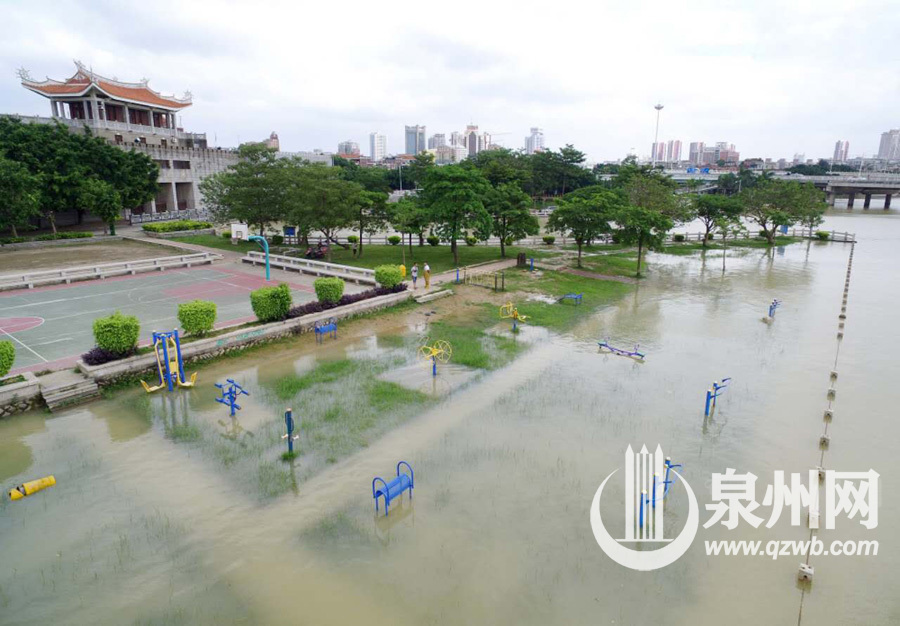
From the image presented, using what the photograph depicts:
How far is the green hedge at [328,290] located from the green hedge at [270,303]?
2175 mm

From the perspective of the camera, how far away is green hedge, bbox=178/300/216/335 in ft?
57.9

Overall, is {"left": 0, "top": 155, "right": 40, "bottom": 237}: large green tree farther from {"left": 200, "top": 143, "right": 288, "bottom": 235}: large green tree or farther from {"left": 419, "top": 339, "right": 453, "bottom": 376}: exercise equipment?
{"left": 419, "top": 339, "right": 453, "bottom": 376}: exercise equipment

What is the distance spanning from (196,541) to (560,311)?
1868cm

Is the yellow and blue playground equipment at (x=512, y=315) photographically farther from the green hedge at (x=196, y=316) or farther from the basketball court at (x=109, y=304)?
the green hedge at (x=196, y=316)

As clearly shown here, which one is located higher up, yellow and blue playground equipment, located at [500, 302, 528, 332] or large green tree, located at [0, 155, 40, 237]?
large green tree, located at [0, 155, 40, 237]

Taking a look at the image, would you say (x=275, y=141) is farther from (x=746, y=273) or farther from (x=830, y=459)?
(x=830, y=459)

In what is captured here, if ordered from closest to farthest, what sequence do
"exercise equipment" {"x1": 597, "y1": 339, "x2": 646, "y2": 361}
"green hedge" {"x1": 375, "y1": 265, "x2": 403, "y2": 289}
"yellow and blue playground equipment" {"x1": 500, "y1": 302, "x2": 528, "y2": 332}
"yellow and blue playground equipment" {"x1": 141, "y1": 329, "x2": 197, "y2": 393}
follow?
"yellow and blue playground equipment" {"x1": 141, "y1": 329, "x2": 197, "y2": 393}, "exercise equipment" {"x1": 597, "y1": 339, "x2": 646, "y2": 361}, "yellow and blue playground equipment" {"x1": 500, "y1": 302, "x2": 528, "y2": 332}, "green hedge" {"x1": 375, "y1": 265, "x2": 403, "y2": 289}

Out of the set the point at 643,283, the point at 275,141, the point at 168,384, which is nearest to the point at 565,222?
the point at 643,283

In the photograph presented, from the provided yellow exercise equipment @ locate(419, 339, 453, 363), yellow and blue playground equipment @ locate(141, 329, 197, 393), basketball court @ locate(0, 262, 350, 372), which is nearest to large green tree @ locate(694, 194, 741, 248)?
basketball court @ locate(0, 262, 350, 372)

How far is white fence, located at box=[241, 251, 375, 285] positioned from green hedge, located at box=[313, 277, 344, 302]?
5.00 meters

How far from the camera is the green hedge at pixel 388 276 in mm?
25281

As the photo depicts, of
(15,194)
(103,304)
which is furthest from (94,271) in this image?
(15,194)

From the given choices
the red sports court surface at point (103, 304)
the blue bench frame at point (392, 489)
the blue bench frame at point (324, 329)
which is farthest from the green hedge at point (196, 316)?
the blue bench frame at point (392, 489)

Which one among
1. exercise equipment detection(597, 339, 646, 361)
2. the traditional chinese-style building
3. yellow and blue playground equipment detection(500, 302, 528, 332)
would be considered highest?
the traditional chinese-style building
